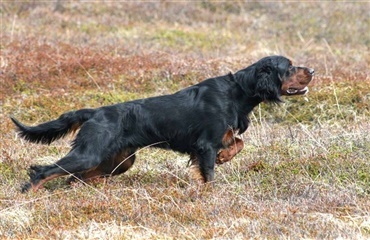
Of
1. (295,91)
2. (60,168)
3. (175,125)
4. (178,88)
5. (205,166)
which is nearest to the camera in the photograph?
(60,168)

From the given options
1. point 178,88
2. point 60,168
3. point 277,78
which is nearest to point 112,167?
point 60,168

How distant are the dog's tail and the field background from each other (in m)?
0.46

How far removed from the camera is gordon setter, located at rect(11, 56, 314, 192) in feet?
22.1

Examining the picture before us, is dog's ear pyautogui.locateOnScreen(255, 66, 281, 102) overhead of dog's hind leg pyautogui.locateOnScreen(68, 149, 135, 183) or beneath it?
overhead

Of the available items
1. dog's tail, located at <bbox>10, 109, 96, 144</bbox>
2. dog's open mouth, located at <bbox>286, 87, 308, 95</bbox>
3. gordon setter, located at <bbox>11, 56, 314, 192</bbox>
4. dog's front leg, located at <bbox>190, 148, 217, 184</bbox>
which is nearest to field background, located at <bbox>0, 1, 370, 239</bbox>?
dog's front leg, located at <bbox>190, 148, 217, 184</bbox>

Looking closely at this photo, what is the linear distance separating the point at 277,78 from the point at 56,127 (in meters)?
2.25

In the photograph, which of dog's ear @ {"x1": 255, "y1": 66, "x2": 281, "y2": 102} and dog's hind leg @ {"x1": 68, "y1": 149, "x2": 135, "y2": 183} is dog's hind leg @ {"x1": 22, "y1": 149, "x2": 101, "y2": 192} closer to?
dog's hind leg @ {"x1": 68, "y1": 149, "x2": 135, "y2": 183}

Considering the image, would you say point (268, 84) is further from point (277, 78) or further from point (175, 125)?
point (175, 125)

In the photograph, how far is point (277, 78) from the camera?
717 centimetres

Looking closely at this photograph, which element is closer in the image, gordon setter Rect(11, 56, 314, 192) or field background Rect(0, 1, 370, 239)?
field background Rect(0, 1, 370, 239)

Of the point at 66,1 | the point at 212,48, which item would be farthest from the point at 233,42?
the point at 66,1

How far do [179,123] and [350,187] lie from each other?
1748 mm

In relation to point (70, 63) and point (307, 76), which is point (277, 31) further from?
point (307, 76)

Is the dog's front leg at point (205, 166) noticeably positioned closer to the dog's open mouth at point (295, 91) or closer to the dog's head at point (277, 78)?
the dog's head at point (277, 78)
